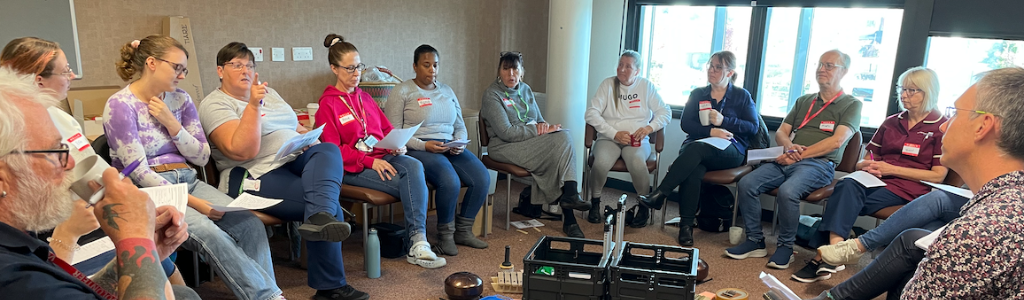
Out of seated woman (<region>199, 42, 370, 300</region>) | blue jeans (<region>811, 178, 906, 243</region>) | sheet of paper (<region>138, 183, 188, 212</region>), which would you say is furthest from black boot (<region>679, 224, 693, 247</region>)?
sheet of paper (<region>138, 183, 188, 212</region>)

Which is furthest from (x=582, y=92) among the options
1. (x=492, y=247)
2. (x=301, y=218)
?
(x=301, y=218)

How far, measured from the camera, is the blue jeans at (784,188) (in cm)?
343

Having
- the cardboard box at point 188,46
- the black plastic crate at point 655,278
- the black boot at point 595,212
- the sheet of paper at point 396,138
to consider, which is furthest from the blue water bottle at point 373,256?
the black boot at point 595,212

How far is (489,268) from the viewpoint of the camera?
129 inches

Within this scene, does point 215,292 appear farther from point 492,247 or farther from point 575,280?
point 575,280

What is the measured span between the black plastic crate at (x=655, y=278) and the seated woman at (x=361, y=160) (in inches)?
45.4

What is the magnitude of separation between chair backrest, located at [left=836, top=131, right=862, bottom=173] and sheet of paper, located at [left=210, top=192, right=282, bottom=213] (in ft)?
9.55

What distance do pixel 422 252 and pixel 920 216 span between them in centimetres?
226

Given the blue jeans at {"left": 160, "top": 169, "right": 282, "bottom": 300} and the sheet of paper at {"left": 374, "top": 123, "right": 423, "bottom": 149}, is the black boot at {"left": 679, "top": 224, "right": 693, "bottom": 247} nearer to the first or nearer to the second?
the sheet of paper at {"left": 374, "top": 123, "right": 423, "bottom": 149}

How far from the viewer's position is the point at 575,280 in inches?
89.5

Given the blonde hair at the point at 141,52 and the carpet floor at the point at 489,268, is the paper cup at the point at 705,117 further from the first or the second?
the blonde hair at the point at 141,52

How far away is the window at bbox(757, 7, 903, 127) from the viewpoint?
4.01 metres

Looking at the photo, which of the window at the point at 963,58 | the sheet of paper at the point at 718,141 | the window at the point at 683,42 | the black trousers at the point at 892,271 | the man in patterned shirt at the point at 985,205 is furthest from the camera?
the window at the point at 683,42

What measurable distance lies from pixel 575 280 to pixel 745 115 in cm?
211
